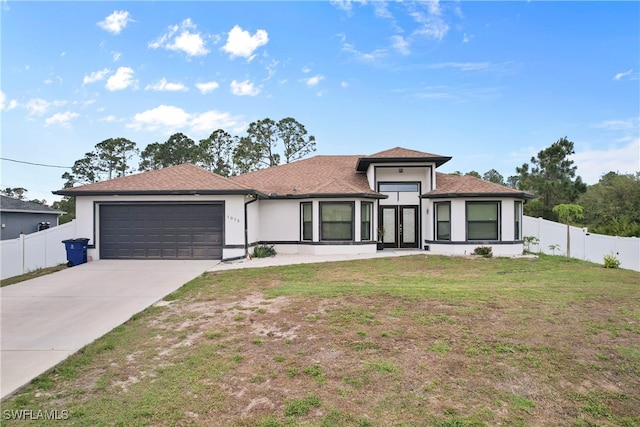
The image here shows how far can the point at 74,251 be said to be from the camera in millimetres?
12648

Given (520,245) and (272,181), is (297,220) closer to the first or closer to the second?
(272,181)

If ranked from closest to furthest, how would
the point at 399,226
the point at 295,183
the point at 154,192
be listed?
the point at 154,192 < the point at 399,226 < the point at 295,183

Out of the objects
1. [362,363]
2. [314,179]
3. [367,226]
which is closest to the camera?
[362,363]

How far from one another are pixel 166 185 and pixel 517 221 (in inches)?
610

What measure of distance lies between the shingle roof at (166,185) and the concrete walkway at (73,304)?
2.78m

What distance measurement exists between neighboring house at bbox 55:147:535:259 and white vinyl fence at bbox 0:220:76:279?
78 centimetres

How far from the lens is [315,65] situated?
18.9 m

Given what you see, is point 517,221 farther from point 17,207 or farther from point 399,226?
point 17,207

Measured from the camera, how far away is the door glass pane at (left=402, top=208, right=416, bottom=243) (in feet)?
55.0

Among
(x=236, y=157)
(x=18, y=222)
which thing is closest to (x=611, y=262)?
(x=236, y=157)

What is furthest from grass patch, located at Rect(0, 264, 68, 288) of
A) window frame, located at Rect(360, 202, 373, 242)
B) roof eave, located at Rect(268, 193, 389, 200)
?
window frame, located at Rect(360, 202, 373, 242)

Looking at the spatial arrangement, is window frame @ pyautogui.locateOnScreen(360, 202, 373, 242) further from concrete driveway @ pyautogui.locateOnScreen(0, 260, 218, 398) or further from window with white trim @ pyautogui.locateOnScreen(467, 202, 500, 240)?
concrete driveway @ pyautogui.locateOnScreen(0, 260, 218, 398)

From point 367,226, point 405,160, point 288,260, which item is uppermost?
point 405,160

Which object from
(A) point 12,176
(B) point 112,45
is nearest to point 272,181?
(B) point 112,45
